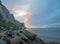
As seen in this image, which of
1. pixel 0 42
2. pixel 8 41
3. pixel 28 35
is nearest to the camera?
pixel 0 42

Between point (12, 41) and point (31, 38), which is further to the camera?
point (31, 38)

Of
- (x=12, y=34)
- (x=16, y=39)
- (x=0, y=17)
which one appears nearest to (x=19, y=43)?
(x=16, y=39)

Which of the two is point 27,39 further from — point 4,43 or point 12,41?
point 4,43

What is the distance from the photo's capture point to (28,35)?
43344 mm

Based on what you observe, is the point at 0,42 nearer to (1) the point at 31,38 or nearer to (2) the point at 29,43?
(2) the point at 29,43

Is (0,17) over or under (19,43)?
over

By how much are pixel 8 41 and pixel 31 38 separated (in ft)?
39.3

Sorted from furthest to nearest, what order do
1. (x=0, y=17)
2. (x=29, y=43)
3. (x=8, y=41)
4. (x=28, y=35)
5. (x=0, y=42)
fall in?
(x=0, y=17)
(x=28, y=35)
(x=29, y=43)
(x=8, y=41)
(x=0, y=42)

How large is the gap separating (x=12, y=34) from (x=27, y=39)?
11.1 feet

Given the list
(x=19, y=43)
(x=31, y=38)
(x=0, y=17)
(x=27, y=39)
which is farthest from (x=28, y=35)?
(x=0, y=17)

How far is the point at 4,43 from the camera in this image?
29.2 metres

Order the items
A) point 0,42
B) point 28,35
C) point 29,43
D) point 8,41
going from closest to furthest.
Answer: point 0,42 → point 8,41 → point 29,43 → point 28,35

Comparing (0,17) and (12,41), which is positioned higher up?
(0,17)

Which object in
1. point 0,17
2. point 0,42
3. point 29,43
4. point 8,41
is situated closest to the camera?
point 0,42
